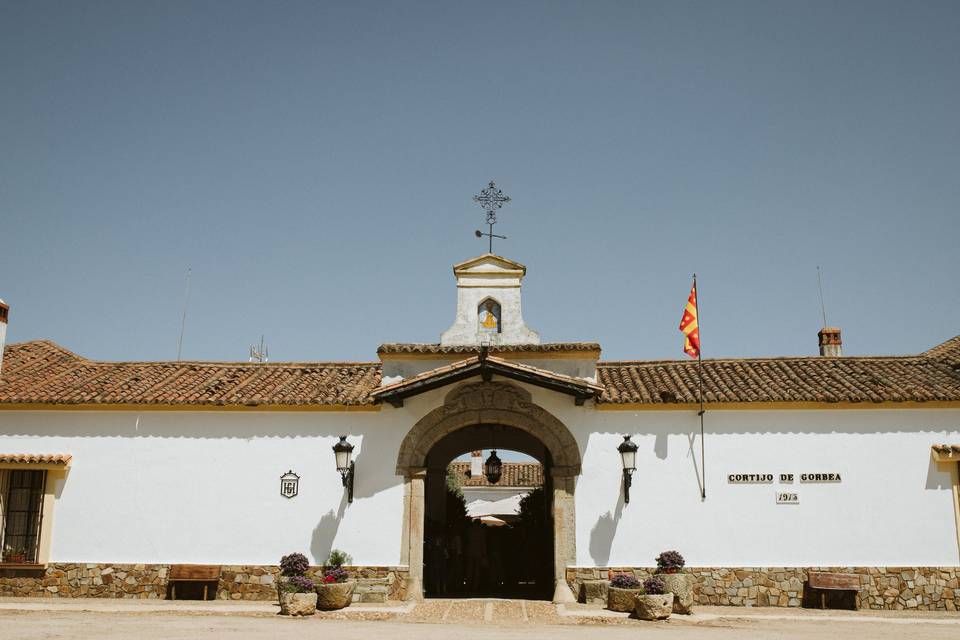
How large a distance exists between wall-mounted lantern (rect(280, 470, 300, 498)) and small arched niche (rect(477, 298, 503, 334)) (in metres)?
4.52

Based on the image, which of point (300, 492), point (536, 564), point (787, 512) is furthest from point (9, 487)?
point (787, 512)

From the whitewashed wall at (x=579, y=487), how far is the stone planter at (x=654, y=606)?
180 cm

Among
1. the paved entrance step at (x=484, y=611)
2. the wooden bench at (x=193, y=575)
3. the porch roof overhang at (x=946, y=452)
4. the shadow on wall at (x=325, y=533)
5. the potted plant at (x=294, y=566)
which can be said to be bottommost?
the paved entrance step at (x=484, y=611)

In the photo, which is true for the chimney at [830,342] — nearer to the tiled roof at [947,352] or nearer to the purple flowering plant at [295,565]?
the tiled roof at [947,352]

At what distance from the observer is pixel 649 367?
16.7m

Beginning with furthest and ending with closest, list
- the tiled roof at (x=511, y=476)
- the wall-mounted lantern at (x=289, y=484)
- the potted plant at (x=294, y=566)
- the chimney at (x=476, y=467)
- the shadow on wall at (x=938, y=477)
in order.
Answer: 1. the chimney at (x=476, y=467)
2. the tiled roof at (x=511, y=476)
3. the wall-mounted lantern at (x=289, y=484)
4. the shadow on wall at (x=938, y=477)
5. the potted plant at (x=294, y=566)

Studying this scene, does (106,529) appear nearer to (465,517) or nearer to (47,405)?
(47,405)

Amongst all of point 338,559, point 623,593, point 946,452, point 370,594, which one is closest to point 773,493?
point 946,452

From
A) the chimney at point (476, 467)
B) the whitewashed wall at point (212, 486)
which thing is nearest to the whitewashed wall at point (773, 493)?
the whitewashed wall at point (212, 486)

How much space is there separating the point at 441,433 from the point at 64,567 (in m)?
6.99

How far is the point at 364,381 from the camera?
16062 mm

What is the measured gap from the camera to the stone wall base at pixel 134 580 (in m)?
14.2

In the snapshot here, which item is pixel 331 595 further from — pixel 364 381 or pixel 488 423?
pixel 364 381

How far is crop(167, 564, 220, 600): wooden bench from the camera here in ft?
46.3
